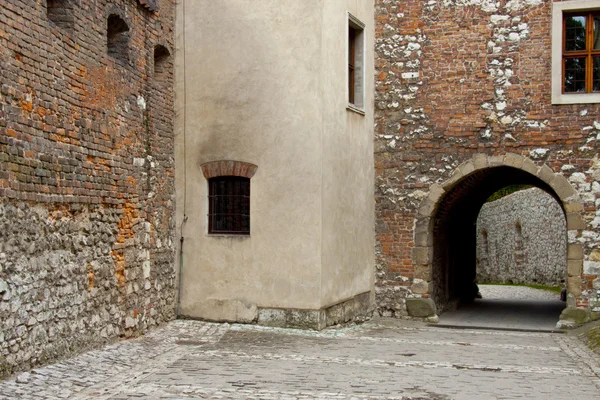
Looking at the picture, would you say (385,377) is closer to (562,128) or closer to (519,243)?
(562,128)

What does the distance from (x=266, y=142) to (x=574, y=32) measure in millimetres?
5973

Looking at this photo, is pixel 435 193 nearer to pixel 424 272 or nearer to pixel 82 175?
pixel 424 272

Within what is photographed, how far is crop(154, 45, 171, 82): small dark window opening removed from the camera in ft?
39.1

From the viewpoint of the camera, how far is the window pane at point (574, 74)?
1320 cm

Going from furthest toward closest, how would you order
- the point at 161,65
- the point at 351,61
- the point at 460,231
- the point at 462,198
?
the point at 460,231 < the point at 462,198 < the point at 351,61 < the point at 161,65

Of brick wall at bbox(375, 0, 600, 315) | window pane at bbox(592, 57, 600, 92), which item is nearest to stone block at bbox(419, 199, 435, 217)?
brick wall at bbox(375, 0, 600, 315)

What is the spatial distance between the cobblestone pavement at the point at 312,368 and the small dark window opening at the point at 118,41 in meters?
3.94

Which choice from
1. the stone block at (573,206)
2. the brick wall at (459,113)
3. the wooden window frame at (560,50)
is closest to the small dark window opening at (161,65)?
the brick wall at (459,113)

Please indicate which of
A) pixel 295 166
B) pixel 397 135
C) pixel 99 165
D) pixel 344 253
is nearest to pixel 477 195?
pixel 397 135

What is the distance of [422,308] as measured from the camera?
13.7 meters

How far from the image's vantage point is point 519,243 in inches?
1068

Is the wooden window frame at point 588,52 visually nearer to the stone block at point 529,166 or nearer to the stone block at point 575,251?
the stone block at point 529,166

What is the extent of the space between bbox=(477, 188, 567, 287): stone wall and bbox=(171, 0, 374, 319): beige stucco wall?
13.6 m

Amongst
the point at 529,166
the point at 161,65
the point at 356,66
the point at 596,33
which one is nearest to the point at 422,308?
the point at 529,166
